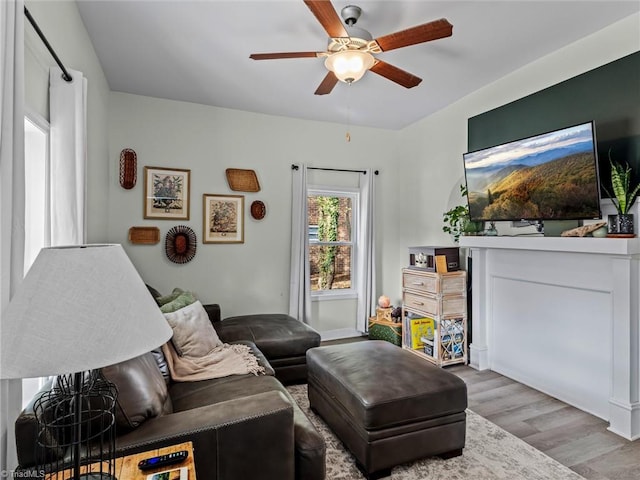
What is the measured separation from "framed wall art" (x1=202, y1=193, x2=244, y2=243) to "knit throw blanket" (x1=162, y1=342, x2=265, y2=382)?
1.74 m

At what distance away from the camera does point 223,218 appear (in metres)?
4.12

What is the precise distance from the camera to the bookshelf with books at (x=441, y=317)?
360 centimetres

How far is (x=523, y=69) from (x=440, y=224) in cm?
173

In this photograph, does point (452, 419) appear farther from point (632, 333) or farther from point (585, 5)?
point (585, 5)

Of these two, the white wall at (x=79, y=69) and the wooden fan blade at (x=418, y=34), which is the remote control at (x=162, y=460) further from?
the wooden fan blade at (x=418, y=34)

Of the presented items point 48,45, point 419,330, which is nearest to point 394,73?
point 48,45

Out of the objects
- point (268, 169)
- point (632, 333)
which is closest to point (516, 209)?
point (632, 333)

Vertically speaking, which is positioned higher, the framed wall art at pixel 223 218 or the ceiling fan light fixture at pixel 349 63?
the ceiling fan light fixture at pixel 349 63

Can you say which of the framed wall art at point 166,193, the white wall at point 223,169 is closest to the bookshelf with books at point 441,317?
the white wall at point 223,169

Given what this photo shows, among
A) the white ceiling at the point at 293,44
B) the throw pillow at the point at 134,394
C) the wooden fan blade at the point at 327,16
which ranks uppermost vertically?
the white ceiling at the point at 293,44

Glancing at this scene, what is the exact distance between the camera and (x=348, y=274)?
4855 millimetres

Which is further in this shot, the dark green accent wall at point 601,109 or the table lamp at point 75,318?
the dark green accent wall at point 601,109

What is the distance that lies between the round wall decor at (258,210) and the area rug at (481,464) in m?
2.56

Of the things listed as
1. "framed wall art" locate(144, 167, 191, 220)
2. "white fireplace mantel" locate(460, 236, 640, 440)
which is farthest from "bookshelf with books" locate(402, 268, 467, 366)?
"framed wall art" locate(144, 167, 191, 220)
